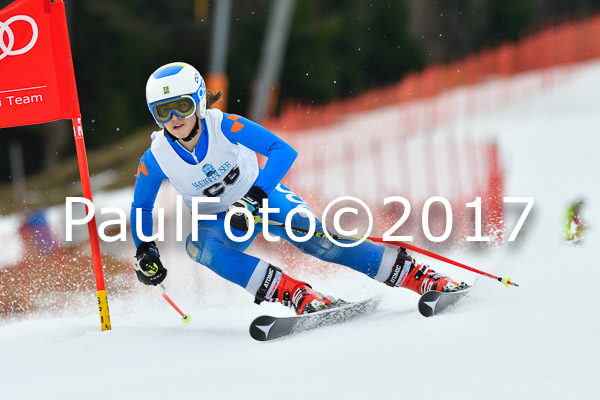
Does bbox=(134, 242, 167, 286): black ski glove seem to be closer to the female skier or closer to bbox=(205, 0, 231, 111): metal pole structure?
the female skier

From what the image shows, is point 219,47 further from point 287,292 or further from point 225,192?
point 287,292

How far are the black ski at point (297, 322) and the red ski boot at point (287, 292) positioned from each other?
8 cm

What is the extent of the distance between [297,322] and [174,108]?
50.9 inches

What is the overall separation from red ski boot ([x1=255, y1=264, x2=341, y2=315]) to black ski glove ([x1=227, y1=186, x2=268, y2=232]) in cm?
28

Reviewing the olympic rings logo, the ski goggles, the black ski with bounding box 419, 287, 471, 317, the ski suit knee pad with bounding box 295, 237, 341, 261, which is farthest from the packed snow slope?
the olympic rings logo

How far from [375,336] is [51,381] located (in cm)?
148

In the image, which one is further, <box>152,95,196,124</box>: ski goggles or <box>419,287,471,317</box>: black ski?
<box>152,95,196,124</box>: ski goggles

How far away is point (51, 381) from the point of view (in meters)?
3.86

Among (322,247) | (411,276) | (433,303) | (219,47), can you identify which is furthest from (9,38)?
(219,47)

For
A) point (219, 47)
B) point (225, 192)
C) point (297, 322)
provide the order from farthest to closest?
1. point (219, 47)
2. point (225, 192)
3. point (297, 322)

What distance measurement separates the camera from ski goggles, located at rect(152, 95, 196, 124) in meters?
4.49

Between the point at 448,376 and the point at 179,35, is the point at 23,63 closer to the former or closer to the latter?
the point at 448,376

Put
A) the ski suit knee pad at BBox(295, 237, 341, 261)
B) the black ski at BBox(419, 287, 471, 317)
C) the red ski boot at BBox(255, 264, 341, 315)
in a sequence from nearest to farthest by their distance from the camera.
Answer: the black ski at BBox(419, 287, 471, 317) → the red ski boot at BBox(255, 264, 341, 315) → the ski suit knee pad at BBox(295, 237, 341, 261)

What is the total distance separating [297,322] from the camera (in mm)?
4297
